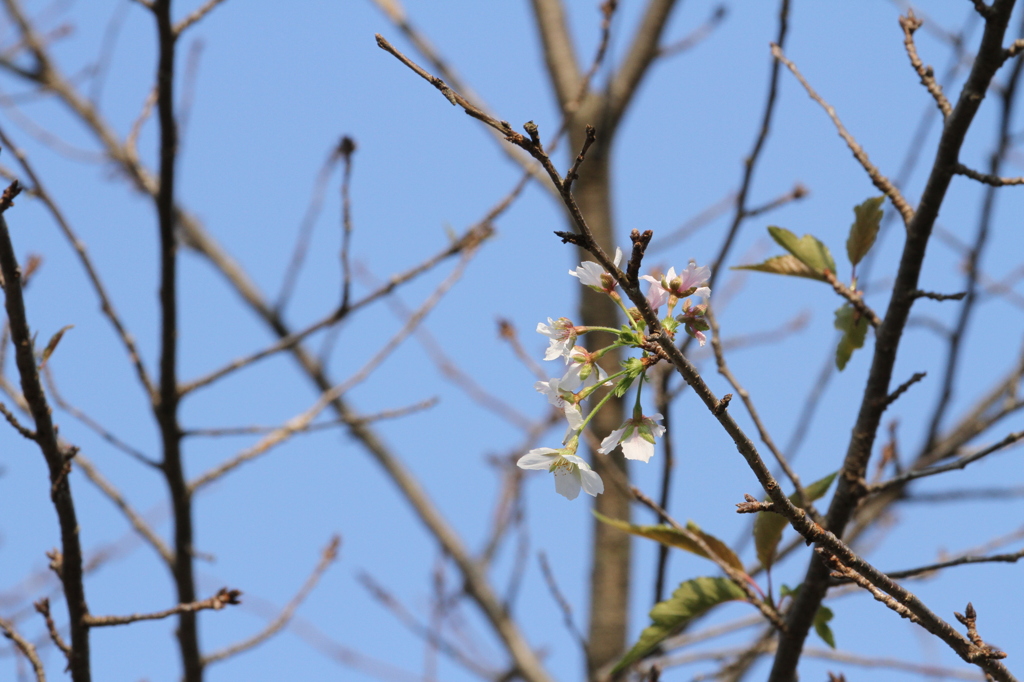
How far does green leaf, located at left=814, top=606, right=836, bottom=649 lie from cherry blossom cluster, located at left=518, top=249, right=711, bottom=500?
0.57 metres

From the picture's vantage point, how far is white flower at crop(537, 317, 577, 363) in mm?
1102

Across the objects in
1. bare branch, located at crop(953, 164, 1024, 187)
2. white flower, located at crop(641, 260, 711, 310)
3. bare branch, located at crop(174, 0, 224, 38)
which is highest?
bare branch, located at crop(174, 0, 224, 38)

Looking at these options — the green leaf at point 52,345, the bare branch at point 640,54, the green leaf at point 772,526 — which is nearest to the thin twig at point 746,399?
the green leaf at point 772,526

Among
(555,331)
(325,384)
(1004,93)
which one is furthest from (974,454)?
(325,384)

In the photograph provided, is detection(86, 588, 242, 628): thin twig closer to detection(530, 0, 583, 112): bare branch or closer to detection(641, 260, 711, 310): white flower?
detection(641, 260, 711, 310): white flower

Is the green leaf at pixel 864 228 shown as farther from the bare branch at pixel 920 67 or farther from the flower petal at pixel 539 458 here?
→ the flower petal at pixel 539 458

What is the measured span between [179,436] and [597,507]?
70.3 inches

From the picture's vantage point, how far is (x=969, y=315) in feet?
7.89

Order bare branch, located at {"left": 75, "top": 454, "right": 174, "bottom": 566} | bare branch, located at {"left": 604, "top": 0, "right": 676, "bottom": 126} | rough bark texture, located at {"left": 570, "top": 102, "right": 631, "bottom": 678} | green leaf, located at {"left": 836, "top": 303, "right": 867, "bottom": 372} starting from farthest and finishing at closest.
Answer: bare branch, located at {"left": 604, "top": 0, "right": 676, "bottom": 126} < rough bark texture, located at {"left": 570, "top": 102, "right": 631, "bottom": 678} < bare branch, located at {"left": 75, "top": 454, "right": 174, "bottom": 566} < green leaf, located at {"left": 836, "top": 303, "right": 867, "bottom": 372}

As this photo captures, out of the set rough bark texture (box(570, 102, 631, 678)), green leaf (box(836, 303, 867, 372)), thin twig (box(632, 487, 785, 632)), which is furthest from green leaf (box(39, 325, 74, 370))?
rough bark texture (box(570, 102, 631, 678))

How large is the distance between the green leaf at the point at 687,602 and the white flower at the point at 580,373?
1.70 ft

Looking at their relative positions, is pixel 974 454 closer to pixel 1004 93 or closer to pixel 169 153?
pixel 1004 93

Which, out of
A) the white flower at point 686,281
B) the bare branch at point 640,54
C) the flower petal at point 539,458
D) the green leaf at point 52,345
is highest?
the bare branch at point 640,54

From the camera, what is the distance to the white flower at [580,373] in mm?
1081
